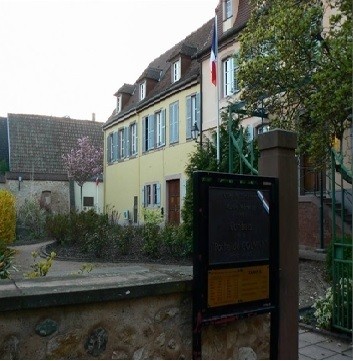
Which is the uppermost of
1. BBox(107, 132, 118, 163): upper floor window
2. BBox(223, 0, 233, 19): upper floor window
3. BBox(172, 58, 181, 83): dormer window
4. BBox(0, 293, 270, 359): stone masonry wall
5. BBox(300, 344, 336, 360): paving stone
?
BBox(223, 0, 233, 19): upper floor window

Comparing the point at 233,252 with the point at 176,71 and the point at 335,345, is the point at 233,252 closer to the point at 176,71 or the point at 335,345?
the point at 335,345

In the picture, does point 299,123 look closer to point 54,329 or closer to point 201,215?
point 201,215

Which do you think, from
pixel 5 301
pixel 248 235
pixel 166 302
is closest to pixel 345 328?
pixel 248 235

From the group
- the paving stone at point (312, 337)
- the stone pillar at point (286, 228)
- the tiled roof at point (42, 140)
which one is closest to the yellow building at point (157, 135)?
the tiled roof at point (42, 140)

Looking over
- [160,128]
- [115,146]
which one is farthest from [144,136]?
[115,146]

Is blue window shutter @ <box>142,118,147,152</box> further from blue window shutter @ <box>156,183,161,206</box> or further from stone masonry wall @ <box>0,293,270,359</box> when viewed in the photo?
stone masonry wall @ <box>0,293,270,359</box>

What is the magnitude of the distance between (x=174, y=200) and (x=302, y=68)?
1337cm

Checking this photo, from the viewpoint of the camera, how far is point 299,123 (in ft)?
25.9

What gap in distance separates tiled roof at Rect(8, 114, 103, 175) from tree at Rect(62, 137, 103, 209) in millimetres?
918

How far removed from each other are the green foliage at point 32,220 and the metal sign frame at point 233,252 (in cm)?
1575

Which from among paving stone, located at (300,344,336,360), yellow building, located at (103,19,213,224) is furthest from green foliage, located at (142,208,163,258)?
paving stone, located at (300,344,336,360)

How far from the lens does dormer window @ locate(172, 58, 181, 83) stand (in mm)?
20416

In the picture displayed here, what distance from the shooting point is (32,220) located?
774 inches

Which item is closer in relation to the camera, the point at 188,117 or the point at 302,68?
the point at 302,68
